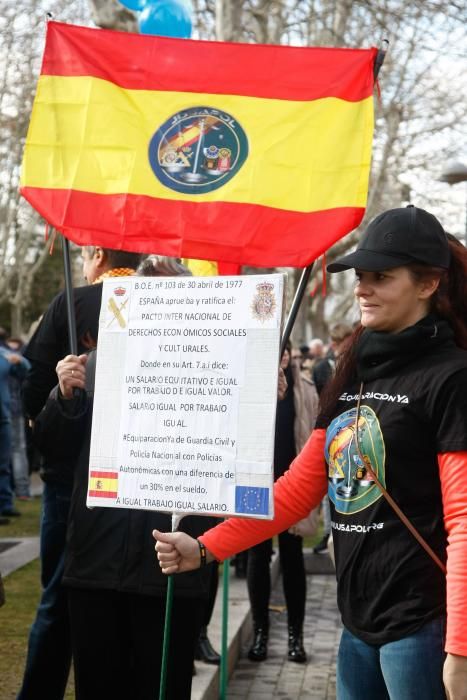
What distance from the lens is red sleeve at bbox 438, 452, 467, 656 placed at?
2.56 meters

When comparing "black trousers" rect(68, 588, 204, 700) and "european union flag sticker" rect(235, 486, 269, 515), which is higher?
"european union flag sticker" rect(235, 486, 269, 515)

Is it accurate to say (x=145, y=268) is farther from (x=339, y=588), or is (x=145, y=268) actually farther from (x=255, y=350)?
(x=339, y=588)

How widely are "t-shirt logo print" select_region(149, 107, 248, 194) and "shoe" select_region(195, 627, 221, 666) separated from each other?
2.81 meters

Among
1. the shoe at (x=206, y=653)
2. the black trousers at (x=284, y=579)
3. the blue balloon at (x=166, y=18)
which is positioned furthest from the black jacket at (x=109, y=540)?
the blue balloon at (x=166, y=18)

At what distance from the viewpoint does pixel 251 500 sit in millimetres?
3045

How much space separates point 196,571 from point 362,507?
97 centimetres

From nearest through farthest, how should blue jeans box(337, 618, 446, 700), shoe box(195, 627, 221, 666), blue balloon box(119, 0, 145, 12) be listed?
blue jeans box(337, 618, 446, 700) → shoe box(195, 627, 221, 666) → blue balloon box(119, 0, 145, 12)

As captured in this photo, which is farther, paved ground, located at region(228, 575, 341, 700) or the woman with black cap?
paved ground, located at region(228, 575, 341, 700)

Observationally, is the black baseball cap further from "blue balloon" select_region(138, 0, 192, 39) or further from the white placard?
"blue balloon" select_region(138, 0, 192, 39)

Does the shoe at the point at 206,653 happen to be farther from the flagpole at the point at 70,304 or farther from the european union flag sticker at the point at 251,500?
the european union flag sticker at the point at 251,500

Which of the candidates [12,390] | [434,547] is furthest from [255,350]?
[12,390]

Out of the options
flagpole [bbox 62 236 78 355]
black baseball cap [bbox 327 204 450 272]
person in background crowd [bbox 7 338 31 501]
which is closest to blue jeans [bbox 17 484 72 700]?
flagpole [bbox 62 236 78 355]

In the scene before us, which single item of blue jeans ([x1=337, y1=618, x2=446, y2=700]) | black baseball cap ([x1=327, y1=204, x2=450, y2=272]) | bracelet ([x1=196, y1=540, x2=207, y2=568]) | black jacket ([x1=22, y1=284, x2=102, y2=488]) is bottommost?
blue jeans ([x1=337, y1=618, x2=446, y2=700])

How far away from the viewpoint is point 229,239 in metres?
3.95
